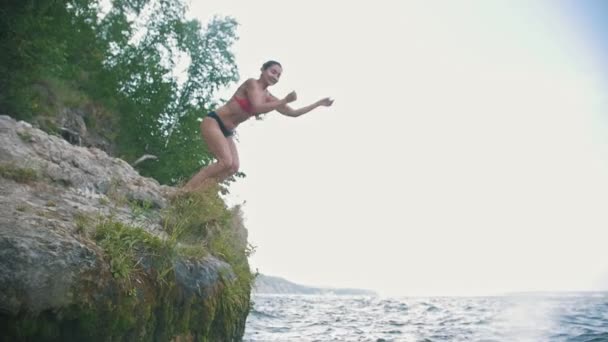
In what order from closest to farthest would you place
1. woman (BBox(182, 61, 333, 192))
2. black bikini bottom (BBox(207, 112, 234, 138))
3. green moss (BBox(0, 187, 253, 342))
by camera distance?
green moss (BBox(0, 187, 253, 342)), woman (BBox(182, 61, 333, 192)), black bikini bottom (BBox(207, 112, 234, 138))

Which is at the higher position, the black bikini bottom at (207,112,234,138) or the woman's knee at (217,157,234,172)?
the black bikini bottom at (207,112,234,138)

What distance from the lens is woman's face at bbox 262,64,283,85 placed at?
6668mm

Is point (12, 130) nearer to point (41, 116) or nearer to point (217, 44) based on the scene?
point (41, 116)

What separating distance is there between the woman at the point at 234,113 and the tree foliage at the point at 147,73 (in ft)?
25.6

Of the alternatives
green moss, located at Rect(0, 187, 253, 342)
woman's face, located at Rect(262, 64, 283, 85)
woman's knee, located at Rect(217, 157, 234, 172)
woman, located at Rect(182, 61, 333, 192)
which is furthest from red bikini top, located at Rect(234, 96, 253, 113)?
green moss, located at Rect(0, 187, 253, 342)

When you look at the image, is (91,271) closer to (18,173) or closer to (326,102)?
(18,173)

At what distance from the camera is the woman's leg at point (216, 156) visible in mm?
6762

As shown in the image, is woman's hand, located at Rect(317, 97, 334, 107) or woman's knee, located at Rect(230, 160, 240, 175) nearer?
woman's hand, located at Rect(317, 97, 334, 107)

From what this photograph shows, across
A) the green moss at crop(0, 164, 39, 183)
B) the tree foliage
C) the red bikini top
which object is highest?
the tree foliage

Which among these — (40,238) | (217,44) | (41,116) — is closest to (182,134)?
(217,44)

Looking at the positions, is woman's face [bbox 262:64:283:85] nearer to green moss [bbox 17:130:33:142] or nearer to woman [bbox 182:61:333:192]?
woman [bbox 182:61:333:192]

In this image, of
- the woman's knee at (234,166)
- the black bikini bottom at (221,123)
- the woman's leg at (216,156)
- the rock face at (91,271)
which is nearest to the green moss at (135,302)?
the rock face at (91,271)

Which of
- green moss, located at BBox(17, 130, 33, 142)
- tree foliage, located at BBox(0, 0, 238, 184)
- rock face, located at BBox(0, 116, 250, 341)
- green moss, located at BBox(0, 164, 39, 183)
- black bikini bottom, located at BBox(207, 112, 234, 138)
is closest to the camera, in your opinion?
rock face, located at BBox(0, 116, 250, 341)

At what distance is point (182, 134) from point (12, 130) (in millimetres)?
16356
